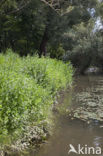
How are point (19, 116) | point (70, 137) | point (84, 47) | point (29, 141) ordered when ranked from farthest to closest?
point (84, 47) < point (70, 137) < point (29, 141) < point (19, 116)

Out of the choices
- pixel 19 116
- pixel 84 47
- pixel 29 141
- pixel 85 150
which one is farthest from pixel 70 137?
pixel 84 47

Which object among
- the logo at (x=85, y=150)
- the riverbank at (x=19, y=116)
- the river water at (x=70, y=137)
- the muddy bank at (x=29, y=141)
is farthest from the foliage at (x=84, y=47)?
the logo at (x=85, y=150)

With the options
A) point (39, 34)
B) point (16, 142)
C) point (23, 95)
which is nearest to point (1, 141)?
point (16, 142)

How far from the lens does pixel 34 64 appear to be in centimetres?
636

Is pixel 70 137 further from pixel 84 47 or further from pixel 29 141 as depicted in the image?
pixel 84 47

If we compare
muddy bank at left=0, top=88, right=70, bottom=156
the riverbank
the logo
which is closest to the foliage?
muddy bank at left=0, top=88, right=70, bottom=156

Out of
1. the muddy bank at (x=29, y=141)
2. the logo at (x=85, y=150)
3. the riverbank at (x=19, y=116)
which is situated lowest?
the logo at (x=85, y=150)

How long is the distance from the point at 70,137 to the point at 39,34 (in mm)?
14712

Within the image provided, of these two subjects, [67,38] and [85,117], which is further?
[67,38]

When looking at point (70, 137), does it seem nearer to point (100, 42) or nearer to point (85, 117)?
point (85, 117)

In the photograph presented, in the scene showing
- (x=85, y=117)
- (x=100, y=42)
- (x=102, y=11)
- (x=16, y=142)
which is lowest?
(x=85, y=117)

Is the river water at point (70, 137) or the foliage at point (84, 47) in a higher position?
the foliage at point (84, 47)

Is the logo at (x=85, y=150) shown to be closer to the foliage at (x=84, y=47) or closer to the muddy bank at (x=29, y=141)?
the muddy bank at (x=29, y=141)

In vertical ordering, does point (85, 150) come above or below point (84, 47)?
below
